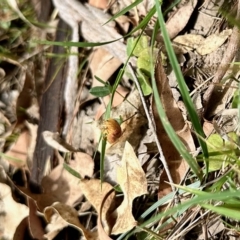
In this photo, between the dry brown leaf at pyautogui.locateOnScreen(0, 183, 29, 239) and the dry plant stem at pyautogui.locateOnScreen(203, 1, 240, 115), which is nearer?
the dry plant stem at pyautogui.locateOnScreen(203, 1, 240, 115)

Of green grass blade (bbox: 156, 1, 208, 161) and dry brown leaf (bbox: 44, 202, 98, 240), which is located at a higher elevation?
green grass blade (bbox: 156, 1, 208, 161)

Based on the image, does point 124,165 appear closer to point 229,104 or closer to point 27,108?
point 229,104

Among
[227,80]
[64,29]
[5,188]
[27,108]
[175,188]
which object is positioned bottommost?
[5,188]

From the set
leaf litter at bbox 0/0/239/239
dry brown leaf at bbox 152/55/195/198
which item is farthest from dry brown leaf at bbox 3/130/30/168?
dry brown leaf at bbox 152/55/195/198

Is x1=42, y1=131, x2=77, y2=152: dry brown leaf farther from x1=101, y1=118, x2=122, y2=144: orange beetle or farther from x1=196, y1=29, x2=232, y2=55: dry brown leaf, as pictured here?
x1=196, y1=29, x2=232, y2=55: dry brown leaf

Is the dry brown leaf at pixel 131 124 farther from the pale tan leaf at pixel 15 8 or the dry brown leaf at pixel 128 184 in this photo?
the pale tan leaf at pixel 15 8

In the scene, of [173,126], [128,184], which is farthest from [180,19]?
[128,184]

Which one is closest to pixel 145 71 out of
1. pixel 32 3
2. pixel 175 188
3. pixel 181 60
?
pixel 181 60
